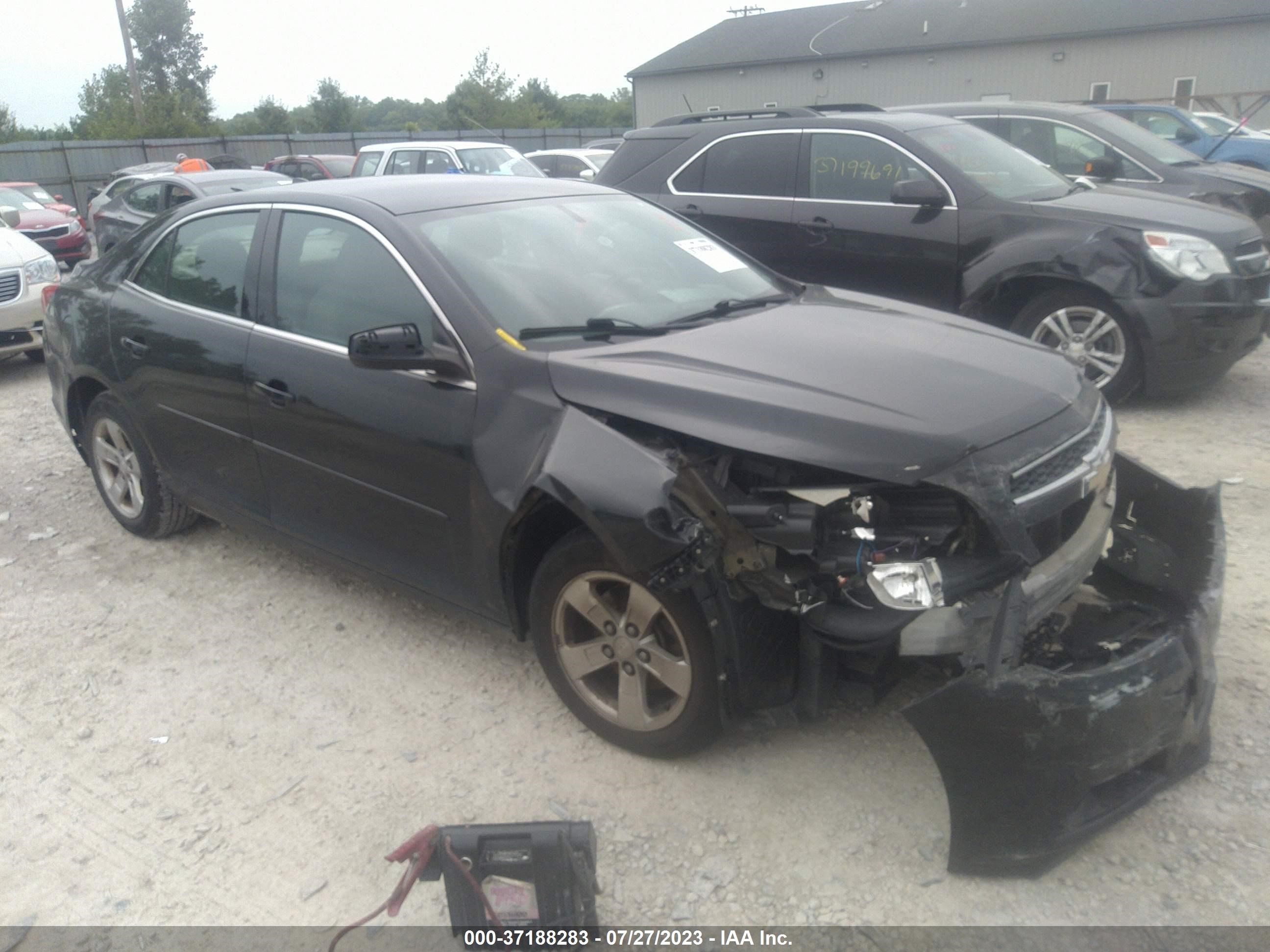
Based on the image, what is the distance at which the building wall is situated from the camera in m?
31.0

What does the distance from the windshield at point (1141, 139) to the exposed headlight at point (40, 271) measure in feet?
30.3

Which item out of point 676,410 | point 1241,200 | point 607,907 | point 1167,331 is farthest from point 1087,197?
point 607,907

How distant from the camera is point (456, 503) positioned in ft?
10.8

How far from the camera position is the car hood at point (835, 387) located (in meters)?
2.67

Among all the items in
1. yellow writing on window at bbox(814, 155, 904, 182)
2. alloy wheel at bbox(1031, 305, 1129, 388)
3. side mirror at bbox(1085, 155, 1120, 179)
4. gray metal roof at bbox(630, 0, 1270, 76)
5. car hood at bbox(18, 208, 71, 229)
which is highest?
gray metal roof at bbox(630, 0, 1270, 76)

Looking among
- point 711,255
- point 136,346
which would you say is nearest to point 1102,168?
point 711,255

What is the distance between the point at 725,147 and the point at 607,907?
5.93m

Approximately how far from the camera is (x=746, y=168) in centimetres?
728

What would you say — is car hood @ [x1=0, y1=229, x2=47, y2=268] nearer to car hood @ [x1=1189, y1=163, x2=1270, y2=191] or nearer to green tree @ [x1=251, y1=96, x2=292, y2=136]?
car hood @ [x1=1189, y1=163, x2=1270, y2=191]

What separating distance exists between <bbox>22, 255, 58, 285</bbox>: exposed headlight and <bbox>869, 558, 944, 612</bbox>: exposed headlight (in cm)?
877

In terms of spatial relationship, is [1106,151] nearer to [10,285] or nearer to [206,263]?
[206,263]

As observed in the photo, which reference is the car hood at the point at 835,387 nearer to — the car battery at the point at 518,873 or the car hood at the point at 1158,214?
the car battery at the point at 518,873

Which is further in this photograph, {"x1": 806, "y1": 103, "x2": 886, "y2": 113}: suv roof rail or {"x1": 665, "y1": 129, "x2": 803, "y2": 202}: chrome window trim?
{"x1": 806, "y1": 103, "x2": 886, "y2": 113}: suv roof rail

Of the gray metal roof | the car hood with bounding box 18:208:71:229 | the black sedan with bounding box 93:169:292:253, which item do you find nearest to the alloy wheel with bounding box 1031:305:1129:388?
the black sedan with bounding box 93:169:292:253
